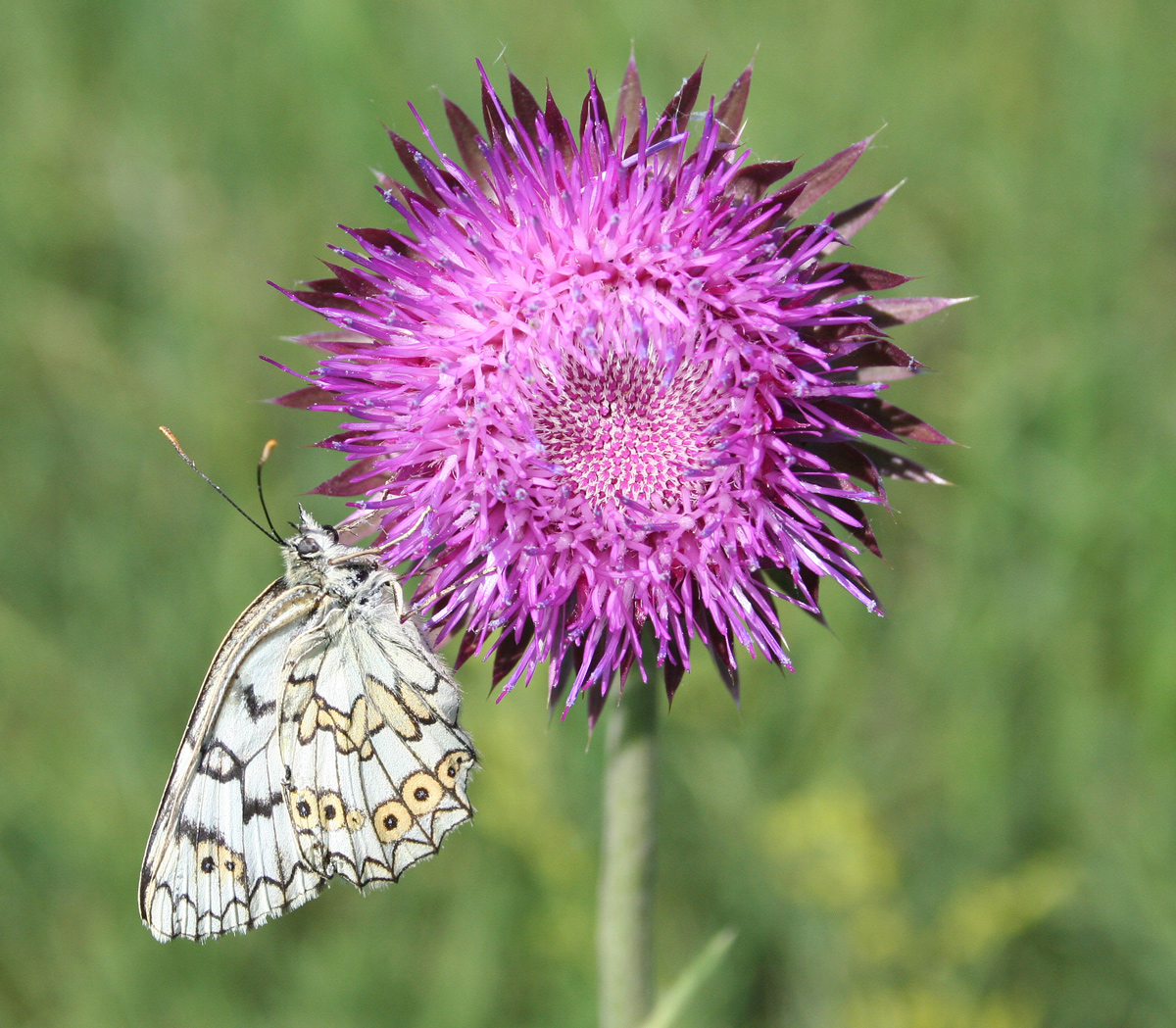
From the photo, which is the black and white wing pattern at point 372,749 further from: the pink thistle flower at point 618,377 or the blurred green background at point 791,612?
the blurred green background at point 791,612

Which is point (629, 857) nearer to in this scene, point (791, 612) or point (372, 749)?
point (372, 749)

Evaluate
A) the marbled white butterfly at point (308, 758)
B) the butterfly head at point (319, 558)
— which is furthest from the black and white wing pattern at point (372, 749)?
the butterfly head at point (319, 558)

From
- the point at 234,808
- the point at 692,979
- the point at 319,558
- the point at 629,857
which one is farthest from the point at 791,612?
the point at 234,808

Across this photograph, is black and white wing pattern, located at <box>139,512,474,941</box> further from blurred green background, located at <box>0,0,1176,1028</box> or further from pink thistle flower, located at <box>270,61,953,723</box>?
blurred green background, located at <box>0,0,1176,1028</box>

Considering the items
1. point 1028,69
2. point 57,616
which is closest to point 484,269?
point 57,616

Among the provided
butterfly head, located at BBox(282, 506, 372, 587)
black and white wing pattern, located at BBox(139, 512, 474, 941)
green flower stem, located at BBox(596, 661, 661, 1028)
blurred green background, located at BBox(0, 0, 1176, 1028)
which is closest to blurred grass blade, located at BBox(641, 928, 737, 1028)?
green flower stem, located at BBox(596, 661, 661, 1028)

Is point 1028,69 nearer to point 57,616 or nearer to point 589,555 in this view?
point 589,555
